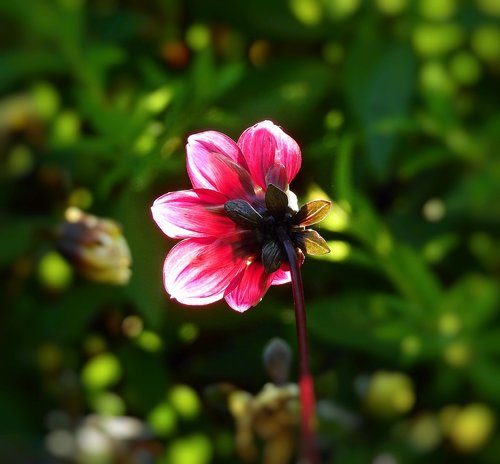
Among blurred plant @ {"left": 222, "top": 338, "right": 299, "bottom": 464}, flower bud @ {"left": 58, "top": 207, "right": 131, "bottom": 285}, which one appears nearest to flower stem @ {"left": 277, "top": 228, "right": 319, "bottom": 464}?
blurred plant @ {"left": 222, "top": 338, "right": 299, "bottom": 464}

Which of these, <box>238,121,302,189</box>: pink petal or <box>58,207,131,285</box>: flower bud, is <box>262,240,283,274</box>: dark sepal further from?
<box>58,207,131,285</box>: flower bud

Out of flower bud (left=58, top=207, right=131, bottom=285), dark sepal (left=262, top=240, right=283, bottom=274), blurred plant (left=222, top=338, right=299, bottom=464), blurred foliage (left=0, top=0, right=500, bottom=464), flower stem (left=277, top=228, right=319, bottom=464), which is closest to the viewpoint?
flower stem (left=277, top=228, right=319, bottom=464)

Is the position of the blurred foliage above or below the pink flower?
above

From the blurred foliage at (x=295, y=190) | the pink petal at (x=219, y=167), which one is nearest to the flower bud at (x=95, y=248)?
the blurred foliage at (x=295, y=190)

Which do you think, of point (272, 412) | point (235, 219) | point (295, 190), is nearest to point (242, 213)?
point (235, 219)

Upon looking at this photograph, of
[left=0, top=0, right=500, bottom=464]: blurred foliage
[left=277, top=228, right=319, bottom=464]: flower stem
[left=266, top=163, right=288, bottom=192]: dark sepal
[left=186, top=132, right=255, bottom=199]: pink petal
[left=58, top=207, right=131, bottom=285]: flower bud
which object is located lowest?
[left=277, top=228, right=319, bottom=464]: flower stem

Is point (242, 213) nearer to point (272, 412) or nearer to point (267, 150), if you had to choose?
point (267, 150)

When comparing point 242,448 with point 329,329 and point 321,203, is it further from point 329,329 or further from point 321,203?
point 321,203
